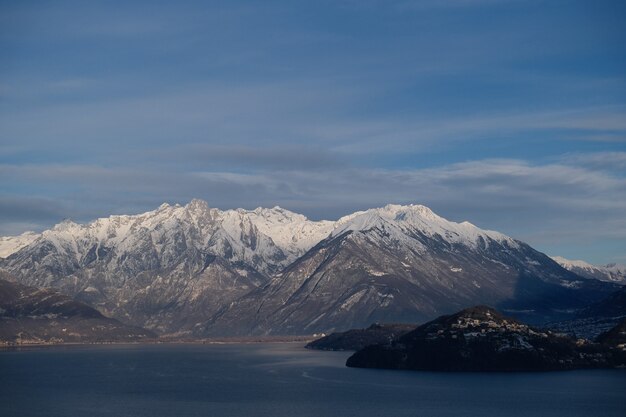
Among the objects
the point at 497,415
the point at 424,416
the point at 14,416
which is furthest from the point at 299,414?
the point at 14,416

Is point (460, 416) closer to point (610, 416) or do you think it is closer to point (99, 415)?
point (610, 416)

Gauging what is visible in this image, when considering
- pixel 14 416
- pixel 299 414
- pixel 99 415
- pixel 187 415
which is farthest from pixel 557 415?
pixel 14 416

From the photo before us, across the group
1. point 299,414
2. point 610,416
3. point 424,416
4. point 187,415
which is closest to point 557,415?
point 610,416

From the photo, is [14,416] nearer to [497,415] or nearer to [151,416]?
[151,416]

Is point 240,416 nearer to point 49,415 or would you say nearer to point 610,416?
point 49,415

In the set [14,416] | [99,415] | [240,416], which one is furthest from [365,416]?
[14,416]
